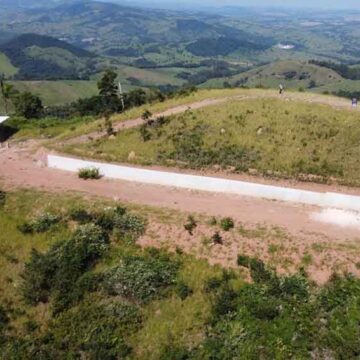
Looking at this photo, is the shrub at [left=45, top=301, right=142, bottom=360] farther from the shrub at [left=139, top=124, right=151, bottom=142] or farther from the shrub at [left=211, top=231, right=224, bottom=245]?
the shrub at [left=139, top=124, right=151, bottom=142]

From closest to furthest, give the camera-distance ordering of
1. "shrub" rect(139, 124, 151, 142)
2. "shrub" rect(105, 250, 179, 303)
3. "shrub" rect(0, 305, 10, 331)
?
1. "shrub" rect(0, 305, 10, 331)
2. "shrub" rect(105, 250, 179, 303)
3. "shrub" rect(139, 124, 151, 142)

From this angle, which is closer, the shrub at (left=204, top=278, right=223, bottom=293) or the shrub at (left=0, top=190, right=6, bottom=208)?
the shrub at (left=204, top=278, right=223, bottom=293)

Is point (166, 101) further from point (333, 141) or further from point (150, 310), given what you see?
point (150, 310)

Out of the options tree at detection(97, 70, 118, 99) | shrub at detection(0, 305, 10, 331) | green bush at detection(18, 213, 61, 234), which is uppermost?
green bush at detection(18, 213, 61, 234)

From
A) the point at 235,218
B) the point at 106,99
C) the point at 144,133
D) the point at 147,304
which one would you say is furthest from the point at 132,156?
the point at 106,99

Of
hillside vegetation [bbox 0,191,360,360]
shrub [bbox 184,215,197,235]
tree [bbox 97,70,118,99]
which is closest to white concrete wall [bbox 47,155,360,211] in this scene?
shrub [bbox 184,215,197,235]

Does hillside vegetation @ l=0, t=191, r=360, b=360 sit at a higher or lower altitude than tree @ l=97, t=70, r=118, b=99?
higher

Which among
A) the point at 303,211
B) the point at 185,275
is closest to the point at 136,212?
the point at 185,275
